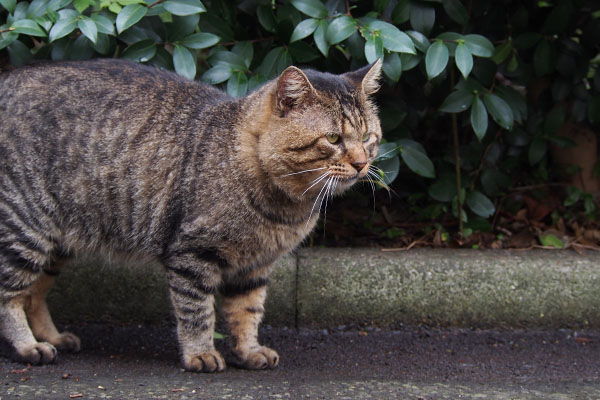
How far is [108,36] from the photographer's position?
144 inches

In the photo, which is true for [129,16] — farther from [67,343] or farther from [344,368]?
[344,368]

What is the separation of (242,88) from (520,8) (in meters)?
1.77

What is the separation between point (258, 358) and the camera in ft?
11.1

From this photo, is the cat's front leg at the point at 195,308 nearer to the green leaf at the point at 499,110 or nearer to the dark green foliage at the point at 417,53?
the dark green foliage at the point at 417,53

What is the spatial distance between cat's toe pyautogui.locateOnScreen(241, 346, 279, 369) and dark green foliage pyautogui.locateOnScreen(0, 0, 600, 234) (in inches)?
43.7

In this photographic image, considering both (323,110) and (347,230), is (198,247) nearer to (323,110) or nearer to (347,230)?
(323,110)

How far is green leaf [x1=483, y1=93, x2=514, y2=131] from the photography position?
3773 millimetres

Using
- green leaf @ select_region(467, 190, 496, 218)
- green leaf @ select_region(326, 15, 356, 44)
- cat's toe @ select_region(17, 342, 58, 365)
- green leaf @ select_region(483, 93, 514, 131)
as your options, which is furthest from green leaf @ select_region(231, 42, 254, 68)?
cat's toe @ select_region(17, 342, 58, 365)

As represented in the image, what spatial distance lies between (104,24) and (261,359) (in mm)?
1697

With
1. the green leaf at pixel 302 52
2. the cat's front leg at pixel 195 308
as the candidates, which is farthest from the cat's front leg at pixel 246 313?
the green leaf at pixel 302 52

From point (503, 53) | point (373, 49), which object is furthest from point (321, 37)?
point (503, 53)

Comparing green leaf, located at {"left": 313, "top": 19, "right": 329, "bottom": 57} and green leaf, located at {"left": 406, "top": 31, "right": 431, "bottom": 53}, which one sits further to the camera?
green leaf, located at {"left": 406, "top": 31, "right": 431, "bottom": 53}

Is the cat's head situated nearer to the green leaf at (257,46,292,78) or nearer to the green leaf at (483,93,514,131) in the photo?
the green leaf at (257,46,292,78)

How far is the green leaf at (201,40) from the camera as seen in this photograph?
3.55 metres
